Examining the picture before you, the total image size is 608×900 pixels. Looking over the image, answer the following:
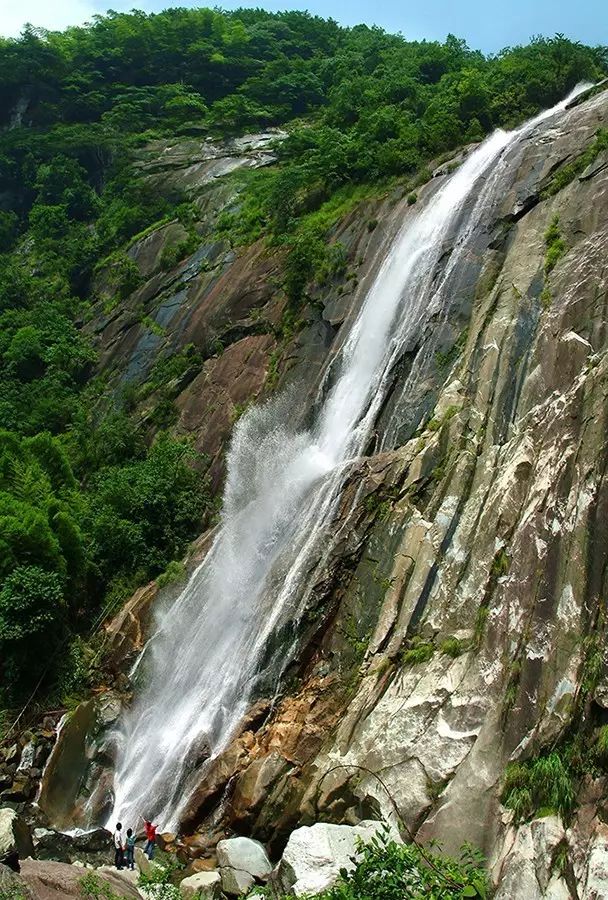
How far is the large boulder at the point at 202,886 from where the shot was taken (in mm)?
9961

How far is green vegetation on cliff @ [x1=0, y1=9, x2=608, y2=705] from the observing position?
20125 millimetres

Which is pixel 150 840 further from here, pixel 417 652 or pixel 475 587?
pixel 475 587

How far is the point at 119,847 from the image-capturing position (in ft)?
39.3

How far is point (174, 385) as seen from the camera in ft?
84.5

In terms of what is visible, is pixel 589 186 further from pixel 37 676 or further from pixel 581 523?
pixel 37 676

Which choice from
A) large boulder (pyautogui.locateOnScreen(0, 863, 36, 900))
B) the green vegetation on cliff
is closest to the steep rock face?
large boulder (pyautogui.locateOnScreen(0, 863, 36, 900))

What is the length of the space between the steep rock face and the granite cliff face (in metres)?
0.03

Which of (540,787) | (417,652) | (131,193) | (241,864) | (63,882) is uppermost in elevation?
(131,193)

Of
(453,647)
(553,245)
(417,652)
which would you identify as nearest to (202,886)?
(417,652)

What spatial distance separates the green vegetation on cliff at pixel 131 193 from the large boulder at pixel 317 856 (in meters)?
10.3

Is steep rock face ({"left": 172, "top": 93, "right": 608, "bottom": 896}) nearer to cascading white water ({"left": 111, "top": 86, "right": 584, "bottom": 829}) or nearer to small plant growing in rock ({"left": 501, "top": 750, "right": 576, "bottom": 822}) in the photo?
small plant growing in rock ({"left": 501, "top": 750, "right": 576, "bottom": 822})

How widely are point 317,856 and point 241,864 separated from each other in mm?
1874

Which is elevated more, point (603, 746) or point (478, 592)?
point (478, 592)

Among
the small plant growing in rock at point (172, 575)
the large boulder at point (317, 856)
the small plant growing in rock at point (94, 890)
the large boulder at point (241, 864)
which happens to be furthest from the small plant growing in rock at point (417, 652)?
the small plant growing in rock at point (172, 575)
